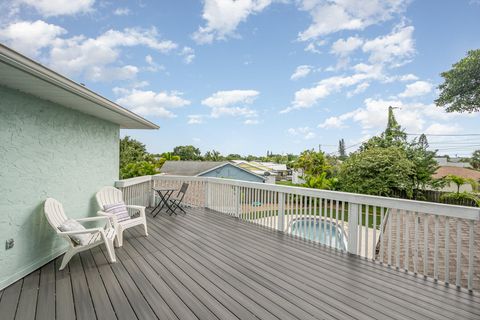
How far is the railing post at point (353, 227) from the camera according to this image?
3754 millimetres

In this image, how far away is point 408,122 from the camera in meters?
18.9

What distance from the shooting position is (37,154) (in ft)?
10.9

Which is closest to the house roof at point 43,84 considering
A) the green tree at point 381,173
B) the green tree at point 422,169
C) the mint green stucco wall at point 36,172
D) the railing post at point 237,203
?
the mint green stucco wall at point 36,172

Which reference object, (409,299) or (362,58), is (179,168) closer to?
(362,58)

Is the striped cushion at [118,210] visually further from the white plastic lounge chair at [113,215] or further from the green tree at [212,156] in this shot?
the green tree at [212,156]

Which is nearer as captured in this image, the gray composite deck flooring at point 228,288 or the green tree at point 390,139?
the gray composite deck flooring at point 228,288

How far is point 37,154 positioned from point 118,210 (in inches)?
67.3

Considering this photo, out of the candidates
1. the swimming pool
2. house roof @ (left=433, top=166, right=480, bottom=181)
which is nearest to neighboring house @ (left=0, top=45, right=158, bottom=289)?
the swimming pool

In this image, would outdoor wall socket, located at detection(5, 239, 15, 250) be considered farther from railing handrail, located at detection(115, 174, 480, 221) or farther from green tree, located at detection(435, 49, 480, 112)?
green tree, located at detection(435, 49, 480, 112)

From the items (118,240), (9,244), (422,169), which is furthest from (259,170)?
(9,244)

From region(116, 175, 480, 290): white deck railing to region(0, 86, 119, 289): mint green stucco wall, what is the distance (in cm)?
146

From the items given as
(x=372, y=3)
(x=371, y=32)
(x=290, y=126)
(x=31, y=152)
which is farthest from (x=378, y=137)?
(x=31, y=152)

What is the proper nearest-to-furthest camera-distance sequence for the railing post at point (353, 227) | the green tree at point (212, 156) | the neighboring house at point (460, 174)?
the railing post at point (353, 227), the neighboring house at point (460, 174), the green tree at point (212, 156)

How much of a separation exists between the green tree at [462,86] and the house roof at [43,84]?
18.5m
